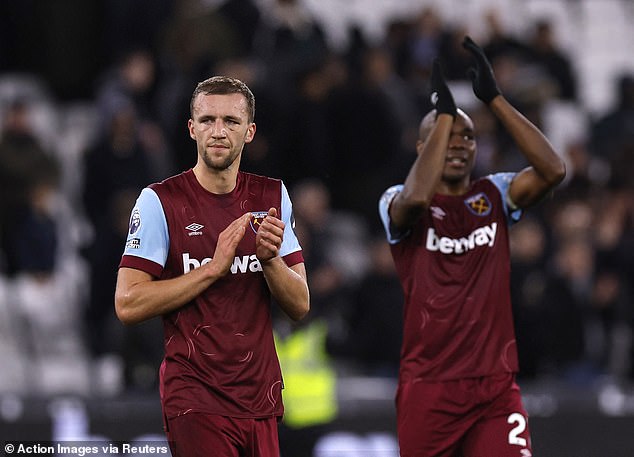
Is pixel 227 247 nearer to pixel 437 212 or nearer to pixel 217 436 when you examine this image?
pixel 217 436

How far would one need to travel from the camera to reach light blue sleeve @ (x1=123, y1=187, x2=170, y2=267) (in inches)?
232

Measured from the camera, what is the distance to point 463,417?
7105 mm

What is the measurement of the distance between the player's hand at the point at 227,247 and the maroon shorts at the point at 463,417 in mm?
1805

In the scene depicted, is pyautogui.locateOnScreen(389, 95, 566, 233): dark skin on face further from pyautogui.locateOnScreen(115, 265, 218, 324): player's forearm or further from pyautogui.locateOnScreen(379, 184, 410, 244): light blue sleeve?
pyautogui.locateOnScreen(115, 265, 218, 324): player's forearm

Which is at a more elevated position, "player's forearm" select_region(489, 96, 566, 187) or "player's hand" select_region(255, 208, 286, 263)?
"player's forearm" select_region(489, 96, 566, 187)

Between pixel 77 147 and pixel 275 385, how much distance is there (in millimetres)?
8855

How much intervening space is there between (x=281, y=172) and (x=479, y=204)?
577cm

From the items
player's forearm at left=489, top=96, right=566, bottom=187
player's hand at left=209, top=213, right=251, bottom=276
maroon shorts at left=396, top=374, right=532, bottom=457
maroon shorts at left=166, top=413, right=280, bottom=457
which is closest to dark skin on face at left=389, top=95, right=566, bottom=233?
player's forearm at left=489, top=96, right=566, bottom=187

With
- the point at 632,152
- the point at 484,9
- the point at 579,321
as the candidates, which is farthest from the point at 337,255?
the point at 484,9

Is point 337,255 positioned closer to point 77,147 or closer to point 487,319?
point 77,147

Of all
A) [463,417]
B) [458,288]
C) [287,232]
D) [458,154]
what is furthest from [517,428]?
[287,232]

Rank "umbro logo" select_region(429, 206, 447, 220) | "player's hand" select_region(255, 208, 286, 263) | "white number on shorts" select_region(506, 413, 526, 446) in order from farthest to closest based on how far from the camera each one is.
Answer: "umbro logo" select_region(429, 206, 447, 220) → "white number on shorts" select_region(506, 413, 526, 446) → "player's hand" select_region(255, 208, 286, 263)

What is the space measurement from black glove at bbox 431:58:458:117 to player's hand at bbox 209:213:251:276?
1.76 meters

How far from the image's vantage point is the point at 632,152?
14.7 metres
